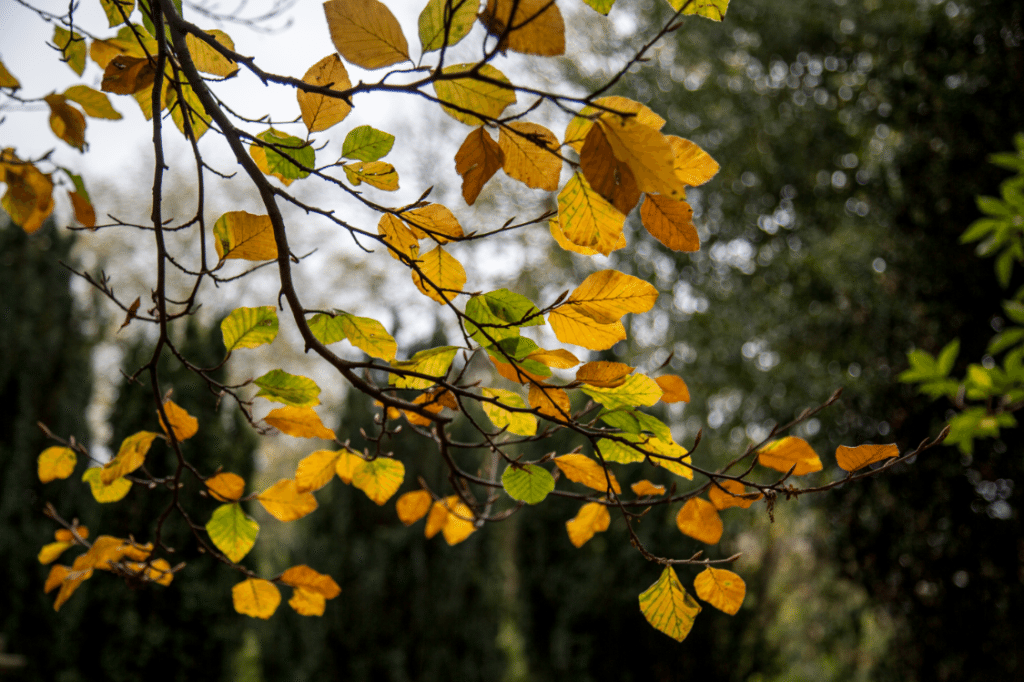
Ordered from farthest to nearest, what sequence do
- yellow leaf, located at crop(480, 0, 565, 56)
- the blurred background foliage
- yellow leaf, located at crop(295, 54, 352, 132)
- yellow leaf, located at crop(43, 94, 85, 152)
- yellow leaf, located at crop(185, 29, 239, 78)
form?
1. the blurred background foliage
2. yellow leaf, located at crop(43, 94, 85, 152)
3. yellow leaf, located at crop(185, 29, 239, 78)
4. yellow leaf, located at crop(295, 54, 352, 132)
5. yellow leaf, located at crop(480, 0, 565, 56)

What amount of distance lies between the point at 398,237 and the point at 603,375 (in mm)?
305

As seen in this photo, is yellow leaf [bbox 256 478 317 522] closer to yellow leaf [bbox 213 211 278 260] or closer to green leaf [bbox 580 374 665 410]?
yellow leaf [bbox 213 211 278 260]

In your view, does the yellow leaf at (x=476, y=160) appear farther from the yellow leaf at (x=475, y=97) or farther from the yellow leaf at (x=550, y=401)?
the yellow leaf at (x=550, y=401)

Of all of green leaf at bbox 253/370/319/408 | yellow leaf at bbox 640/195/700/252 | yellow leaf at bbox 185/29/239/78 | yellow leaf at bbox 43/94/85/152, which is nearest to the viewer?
yellow leaf at bbox 640/195/700/252

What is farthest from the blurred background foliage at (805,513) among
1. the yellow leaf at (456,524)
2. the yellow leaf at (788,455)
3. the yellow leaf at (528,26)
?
the yellow leaf at (528,26)

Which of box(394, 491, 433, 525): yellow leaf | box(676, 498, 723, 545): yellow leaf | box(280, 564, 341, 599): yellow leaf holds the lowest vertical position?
box(280, 564, 341, 599): yellow leaf

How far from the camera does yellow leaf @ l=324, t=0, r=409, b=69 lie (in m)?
0.53

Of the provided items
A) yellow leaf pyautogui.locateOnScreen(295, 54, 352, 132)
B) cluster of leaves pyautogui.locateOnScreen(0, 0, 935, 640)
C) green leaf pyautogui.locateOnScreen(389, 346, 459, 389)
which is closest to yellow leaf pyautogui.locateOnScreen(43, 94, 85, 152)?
cluster of leaves pyautogui.locateOnScreen(0, 0, 935, 640)

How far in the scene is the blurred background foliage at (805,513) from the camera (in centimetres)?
347

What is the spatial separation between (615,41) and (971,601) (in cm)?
686

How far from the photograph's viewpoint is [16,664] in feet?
14.2

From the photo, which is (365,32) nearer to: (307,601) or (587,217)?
(587,217)

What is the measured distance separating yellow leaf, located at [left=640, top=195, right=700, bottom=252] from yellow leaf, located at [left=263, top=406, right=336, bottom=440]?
0.53 metres

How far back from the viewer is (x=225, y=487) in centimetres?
88
